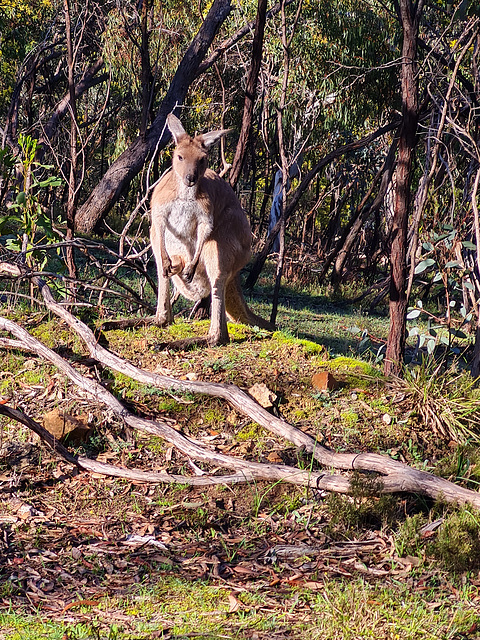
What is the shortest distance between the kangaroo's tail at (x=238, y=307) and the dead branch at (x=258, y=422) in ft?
3.92

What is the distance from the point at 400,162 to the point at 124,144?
1173 cm

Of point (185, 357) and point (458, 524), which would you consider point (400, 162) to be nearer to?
point (185, 357)

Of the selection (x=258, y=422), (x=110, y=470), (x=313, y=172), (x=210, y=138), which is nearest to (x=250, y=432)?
(x=258, y=422)

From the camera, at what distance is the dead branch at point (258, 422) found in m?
3.72

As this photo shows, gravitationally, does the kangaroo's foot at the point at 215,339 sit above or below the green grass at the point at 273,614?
above

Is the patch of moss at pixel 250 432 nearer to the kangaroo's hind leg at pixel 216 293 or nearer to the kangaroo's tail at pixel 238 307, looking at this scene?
the kangaroo's hind leg at pixel 216 293

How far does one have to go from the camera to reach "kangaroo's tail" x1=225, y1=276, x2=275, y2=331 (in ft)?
18.6

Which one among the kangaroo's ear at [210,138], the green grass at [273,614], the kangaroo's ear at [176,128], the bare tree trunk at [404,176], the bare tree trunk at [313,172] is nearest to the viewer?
the green grass at [273,614]

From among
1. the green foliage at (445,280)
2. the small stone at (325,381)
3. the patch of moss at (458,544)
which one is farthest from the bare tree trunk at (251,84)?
the patch of moss at (458,544)

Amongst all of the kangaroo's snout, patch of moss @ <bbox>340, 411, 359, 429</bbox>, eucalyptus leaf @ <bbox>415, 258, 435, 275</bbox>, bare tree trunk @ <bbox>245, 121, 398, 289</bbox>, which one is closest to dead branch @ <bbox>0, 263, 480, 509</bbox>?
patch of moss @ <bbox>340, 411, 359, 429</bbox>

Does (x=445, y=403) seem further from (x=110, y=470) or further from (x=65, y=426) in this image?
(x=65, y=426)

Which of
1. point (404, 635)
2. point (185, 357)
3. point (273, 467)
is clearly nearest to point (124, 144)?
point (185, 357)

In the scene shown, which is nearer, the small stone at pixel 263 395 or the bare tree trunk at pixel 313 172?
the small stone at pixel 263 395

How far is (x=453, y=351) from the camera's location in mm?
4906
